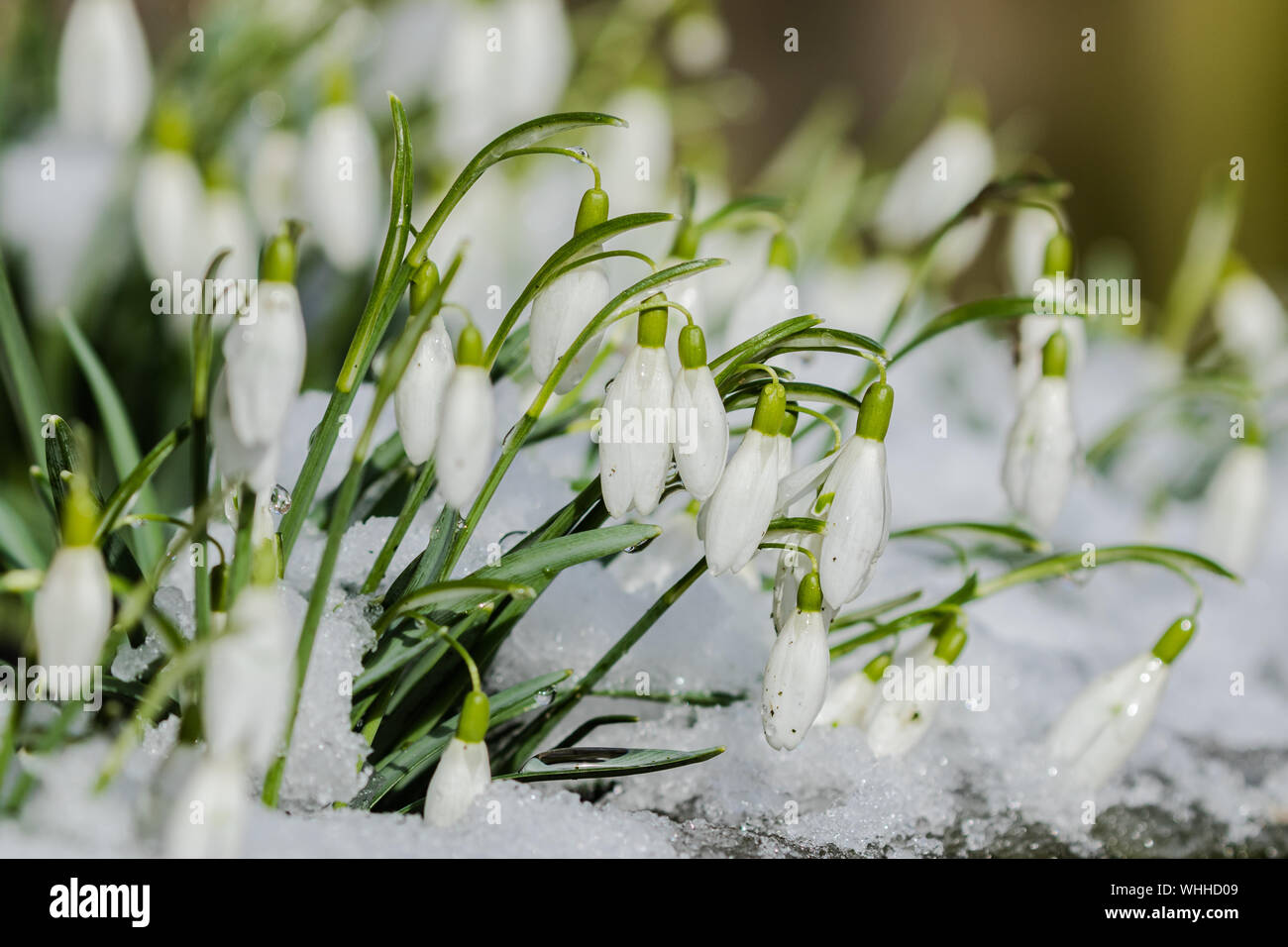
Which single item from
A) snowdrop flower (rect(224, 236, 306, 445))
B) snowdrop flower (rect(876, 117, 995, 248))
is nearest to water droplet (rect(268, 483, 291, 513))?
snowdrop flower (rect(224, 236, 306, 445))

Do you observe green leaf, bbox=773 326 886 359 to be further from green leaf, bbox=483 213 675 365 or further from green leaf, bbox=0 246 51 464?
green leaf, bbox=0 246 51 464

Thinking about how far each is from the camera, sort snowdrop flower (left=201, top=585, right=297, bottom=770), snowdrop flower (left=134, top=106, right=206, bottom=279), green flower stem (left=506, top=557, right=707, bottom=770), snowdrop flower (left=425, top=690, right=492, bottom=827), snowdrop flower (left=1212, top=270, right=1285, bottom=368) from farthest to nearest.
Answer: snowdrop flower (left=1212, top=270, right=1285, bottom=368), snowdrop flower (left=134, top=106, right=206, bottom=279), green flower stem (left=506, top=557, right=707, bottom=770), snowdrop flower (left=425, top=690, right=492, bottom=827), snowdrop flower (left=201, top=585, right=297, bottom=770)

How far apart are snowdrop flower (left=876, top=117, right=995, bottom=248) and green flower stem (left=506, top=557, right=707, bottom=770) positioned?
0.93 meters

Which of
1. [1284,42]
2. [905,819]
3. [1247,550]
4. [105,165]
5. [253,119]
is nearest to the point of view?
[905,819]

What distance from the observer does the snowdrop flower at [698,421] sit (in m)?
0.53

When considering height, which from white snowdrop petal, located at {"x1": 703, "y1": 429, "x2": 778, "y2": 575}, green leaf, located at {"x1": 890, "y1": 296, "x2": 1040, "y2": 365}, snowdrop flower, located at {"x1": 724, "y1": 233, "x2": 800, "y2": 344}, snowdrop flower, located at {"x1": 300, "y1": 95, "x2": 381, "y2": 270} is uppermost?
snowdrop flower, located at {"x1": 300, "y1": 95, "x2": 381, "y2": 270}

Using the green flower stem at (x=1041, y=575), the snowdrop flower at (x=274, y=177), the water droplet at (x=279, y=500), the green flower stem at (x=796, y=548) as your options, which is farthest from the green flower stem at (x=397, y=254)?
the snowdrop flower at (x=274, y=177)

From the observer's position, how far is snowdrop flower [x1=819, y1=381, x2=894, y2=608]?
1.80 feet

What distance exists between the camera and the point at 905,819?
0.67 m

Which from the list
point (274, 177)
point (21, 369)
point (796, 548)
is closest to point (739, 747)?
point (796, 548)
